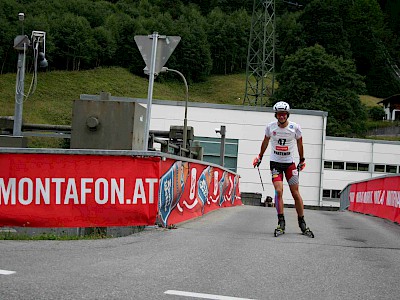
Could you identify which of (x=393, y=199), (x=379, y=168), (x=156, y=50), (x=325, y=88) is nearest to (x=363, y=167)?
(x=379, y=168)

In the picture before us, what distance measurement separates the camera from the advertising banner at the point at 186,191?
9.32 metres

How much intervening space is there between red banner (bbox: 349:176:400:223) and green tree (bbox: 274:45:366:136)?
47826 millimetres

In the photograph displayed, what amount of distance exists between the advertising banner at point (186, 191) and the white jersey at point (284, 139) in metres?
1.60

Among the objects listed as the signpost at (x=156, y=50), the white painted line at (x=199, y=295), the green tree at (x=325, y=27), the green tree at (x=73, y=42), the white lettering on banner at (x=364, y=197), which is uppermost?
the green tree at (x=325, y=27)

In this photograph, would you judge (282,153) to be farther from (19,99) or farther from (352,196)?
(352,196)

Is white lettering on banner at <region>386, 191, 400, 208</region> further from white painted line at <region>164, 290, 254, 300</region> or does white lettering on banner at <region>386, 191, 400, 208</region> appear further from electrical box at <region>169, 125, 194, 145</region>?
white painted line at <region>164, 290, 254, 300</region>

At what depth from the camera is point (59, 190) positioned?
8.80 m

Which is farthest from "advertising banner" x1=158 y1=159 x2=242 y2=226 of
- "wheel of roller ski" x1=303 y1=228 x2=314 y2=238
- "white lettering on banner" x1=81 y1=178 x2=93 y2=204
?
"wheel of roller ski" x1=303 y1=228 x2=314 y2=238

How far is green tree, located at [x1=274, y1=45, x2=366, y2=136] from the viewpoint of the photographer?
72.4m

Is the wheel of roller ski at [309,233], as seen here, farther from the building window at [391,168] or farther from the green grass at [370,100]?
the green grass at [370,100]

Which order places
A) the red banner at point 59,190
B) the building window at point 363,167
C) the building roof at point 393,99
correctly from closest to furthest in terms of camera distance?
the red banner at point 59,190, the building window at point 363,167, the building roof at point 393,99

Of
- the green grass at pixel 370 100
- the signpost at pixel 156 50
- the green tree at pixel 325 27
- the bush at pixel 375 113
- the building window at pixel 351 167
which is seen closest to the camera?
the signpost at pixel 156 50

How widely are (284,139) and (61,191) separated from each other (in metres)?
3.28

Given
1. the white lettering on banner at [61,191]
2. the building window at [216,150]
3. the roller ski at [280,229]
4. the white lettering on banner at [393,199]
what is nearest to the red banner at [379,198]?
the white lettering on banner at [393,199]
